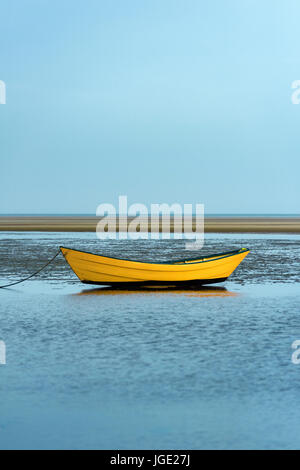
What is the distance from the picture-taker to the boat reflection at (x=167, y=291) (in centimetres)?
1812

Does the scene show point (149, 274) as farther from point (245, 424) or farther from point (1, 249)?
point (1, 249)

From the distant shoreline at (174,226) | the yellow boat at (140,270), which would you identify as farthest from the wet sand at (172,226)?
the yellow boat at (140,270)

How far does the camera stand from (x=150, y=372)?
8.74 metres

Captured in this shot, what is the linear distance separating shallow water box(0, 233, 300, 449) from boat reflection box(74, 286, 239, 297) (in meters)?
1.14

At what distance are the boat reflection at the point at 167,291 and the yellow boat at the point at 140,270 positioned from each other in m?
0.23

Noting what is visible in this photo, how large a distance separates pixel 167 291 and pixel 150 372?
Result: 398 inches

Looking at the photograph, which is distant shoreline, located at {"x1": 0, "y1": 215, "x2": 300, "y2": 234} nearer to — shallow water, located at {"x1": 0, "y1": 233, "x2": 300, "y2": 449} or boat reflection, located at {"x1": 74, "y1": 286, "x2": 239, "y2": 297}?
boat reflection, located at {"x1": 74, "y1": 286, "x2": 239, "y2": 297}

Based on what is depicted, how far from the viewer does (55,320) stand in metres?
13.3

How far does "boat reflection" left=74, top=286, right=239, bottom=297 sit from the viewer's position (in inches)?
714

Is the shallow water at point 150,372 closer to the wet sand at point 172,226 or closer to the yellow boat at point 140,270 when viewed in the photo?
the yellow boat at point 140,270

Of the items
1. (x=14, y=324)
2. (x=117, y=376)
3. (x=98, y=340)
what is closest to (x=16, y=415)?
(x=117, y=376)

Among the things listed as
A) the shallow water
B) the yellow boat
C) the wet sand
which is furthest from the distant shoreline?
the shallow water

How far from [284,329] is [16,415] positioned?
6767mm

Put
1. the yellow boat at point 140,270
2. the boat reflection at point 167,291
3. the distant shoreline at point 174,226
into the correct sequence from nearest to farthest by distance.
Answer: the boat reflection at point 167,291 < the yellow boat at point 140,270 < the distant shoreline at point 174,226
